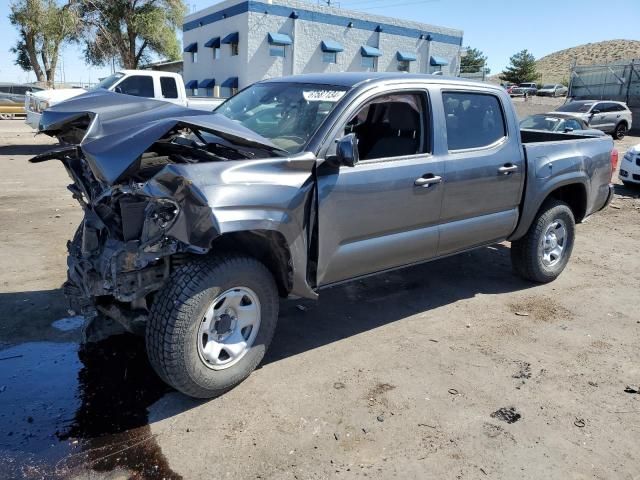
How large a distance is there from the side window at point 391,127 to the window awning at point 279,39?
890 inches

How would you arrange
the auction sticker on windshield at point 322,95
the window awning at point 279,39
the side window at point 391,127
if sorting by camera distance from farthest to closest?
the window awning at point 279,39 → the side window at point 391,127 → the auction sticker on windshield at point 322,95

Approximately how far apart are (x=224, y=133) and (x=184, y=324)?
3.92ft

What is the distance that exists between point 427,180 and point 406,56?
1117 inches

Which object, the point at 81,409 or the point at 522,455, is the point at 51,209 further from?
the point at 522,455

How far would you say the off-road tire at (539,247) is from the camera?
5.61 m

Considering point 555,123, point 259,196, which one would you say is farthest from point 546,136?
point 555,123

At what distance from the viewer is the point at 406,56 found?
30.7m

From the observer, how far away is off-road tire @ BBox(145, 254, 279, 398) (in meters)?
3.21

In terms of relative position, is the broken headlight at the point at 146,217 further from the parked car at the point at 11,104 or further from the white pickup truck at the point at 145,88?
the parked car at the point at 11,104

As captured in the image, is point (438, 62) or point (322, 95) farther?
point (438, 62)

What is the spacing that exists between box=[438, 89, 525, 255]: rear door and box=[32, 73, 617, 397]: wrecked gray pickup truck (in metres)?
0.02

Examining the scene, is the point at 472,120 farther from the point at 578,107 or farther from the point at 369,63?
the point at 369,63

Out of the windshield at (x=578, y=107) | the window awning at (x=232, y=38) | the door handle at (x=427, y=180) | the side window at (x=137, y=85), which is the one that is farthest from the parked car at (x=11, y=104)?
the door handle at (x=427, y=180)

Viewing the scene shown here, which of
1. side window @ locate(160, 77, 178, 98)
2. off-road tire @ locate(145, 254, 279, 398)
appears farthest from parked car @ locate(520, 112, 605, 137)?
off-road tire @ locate(145, 254, 279, 398)
